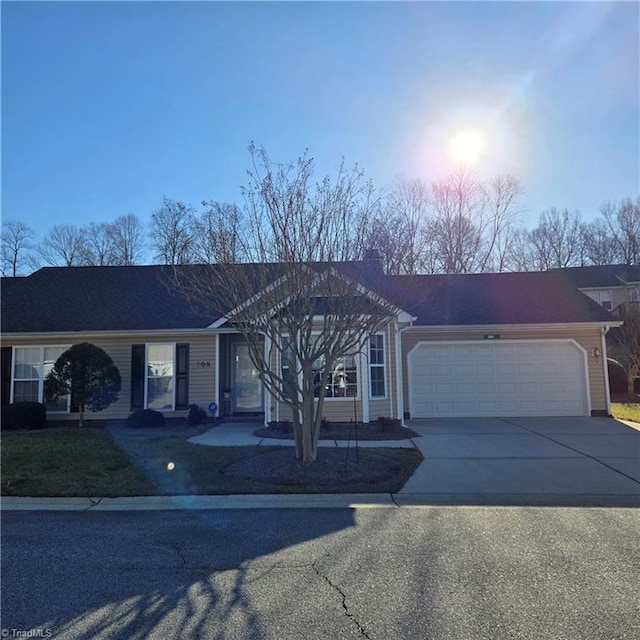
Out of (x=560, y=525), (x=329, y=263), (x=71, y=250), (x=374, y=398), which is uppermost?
(x=71, y=250)

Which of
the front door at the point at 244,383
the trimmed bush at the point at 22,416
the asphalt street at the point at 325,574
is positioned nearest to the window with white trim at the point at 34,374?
the trimmed bush at the point at 22,416

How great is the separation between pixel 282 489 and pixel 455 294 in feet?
41.5

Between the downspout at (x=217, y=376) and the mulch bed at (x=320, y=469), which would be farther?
the downspout at (x=217, y=376)

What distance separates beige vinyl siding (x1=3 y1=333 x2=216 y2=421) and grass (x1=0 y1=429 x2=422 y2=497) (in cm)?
375

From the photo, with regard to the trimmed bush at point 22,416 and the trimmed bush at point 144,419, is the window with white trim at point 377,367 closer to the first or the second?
the trimmed bush at point 144,419

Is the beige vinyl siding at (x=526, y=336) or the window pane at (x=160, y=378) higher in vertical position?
the beige vinyl siding at (x=526, y=336)

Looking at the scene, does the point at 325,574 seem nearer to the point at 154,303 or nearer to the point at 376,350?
the point at 376,350

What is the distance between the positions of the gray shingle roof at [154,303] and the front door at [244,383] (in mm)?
1575

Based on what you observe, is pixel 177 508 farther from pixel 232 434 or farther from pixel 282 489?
pixel 232 434

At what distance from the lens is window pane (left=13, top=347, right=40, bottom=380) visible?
1489cm

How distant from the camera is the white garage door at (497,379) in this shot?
50.1ft

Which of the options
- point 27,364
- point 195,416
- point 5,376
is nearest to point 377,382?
point 195,416

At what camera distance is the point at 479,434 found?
11.8m

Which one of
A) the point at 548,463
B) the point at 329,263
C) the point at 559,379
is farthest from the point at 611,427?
the point at 329,263
